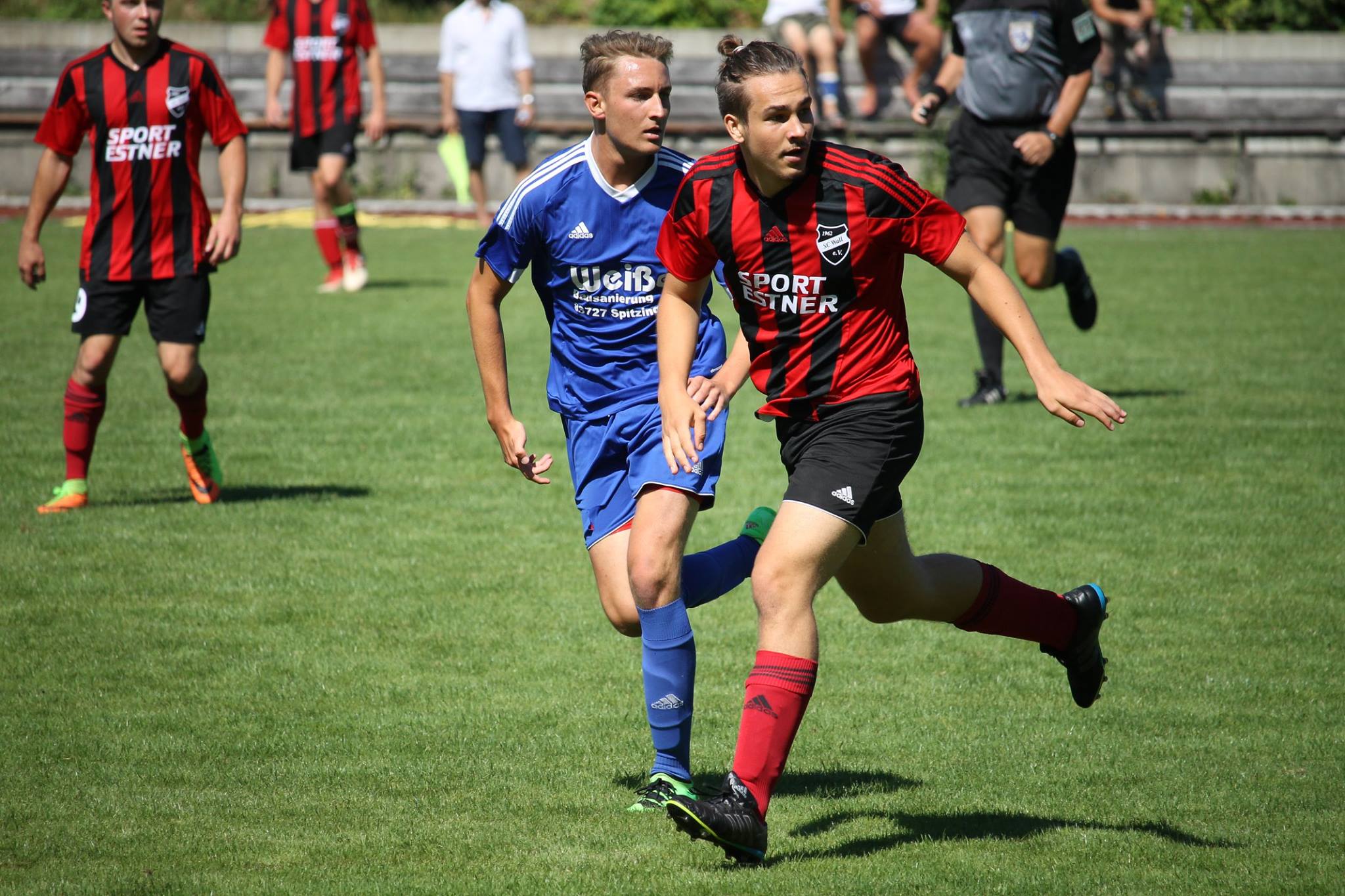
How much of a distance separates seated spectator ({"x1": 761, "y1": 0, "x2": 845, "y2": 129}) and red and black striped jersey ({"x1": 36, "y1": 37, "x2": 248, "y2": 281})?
Answer: 1300 cm

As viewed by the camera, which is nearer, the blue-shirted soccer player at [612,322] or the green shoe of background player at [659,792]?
the green shoe of background player at [659,792]

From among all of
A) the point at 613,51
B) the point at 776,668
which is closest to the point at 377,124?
the point at 613,51

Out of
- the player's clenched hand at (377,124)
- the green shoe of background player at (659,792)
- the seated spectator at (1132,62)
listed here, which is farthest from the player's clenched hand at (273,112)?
the seated spectator at (1132,62)

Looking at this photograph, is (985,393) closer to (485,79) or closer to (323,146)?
(323,146)

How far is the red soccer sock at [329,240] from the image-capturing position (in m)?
13.4

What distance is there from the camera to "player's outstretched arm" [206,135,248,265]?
7023 millimetres

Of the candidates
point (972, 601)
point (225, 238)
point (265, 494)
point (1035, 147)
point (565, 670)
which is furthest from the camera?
Answer: point (1035, 147)

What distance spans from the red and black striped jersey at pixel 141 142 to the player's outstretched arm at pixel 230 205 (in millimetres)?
63

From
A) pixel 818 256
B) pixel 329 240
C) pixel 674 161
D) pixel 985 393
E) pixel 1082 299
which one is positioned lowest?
pixel 329 240

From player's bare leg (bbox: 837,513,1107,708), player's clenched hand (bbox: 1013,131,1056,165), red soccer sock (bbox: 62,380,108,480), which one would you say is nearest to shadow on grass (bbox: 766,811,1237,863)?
player's bare leg (bbox: 837,513,1107,708)

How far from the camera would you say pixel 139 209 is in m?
7.09

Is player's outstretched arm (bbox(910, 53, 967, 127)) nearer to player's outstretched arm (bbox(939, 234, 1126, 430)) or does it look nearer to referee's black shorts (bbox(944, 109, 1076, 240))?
referee's black shorts (bbox(944, 109, 1076, 240))

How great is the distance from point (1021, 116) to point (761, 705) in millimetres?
6321

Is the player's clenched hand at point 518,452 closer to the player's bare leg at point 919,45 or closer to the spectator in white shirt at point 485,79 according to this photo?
the spectator in white shirt at point 485,79
